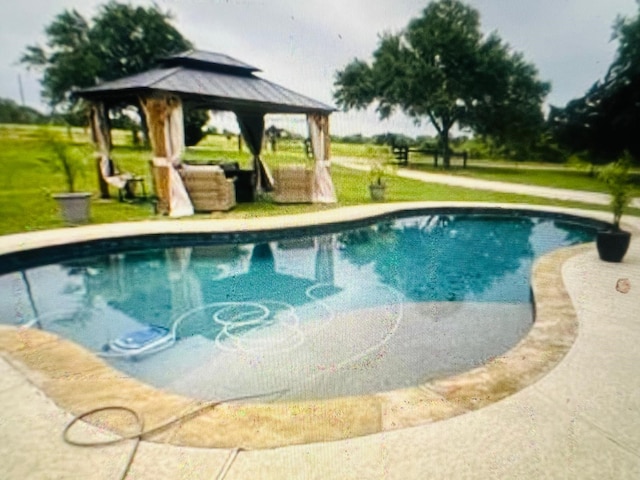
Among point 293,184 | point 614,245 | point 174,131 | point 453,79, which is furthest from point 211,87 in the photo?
point 453,79

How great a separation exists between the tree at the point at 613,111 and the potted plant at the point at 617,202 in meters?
18.7

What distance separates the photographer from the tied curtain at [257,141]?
1277 centimetres

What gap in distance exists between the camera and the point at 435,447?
2088 mm

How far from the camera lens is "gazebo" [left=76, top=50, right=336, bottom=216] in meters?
9.06

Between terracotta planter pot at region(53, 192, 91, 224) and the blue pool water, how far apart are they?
203 cm

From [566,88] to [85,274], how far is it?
2962 cm

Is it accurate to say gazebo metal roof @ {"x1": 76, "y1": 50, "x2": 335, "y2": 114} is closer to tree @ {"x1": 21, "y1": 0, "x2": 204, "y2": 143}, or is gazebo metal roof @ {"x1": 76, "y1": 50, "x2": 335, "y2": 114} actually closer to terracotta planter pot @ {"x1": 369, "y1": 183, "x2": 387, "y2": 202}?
terracotta planter pot @ {"x1": 369, "y1": 183, "x2": 387, "y2": 202}

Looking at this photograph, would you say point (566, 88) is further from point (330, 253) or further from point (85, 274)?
point (85, 274)

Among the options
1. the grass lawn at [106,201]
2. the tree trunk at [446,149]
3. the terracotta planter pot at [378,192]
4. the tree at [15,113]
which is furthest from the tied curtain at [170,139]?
the tree at [15,113]

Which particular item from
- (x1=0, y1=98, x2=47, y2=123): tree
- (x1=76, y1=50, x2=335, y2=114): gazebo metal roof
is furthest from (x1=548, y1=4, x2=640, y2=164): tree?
(x1=0, y1=98, x2=47, y2=123): tree

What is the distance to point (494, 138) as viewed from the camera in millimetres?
29750

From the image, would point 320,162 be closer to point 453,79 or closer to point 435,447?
point 435,447

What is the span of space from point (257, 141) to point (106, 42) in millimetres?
29249

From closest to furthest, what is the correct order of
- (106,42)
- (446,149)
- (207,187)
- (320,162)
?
(207,187) < (320,162) < (446,149) < (106,42)
